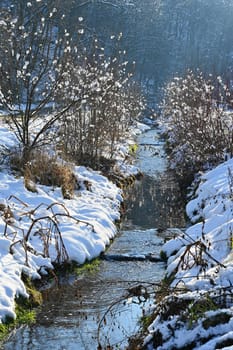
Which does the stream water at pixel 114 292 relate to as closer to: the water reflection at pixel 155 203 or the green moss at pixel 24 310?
the water reflection at pixel 155 203

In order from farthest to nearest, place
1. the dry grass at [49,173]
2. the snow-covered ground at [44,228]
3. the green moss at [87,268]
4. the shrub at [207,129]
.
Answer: the shrub at [207,129]
the dry grass at [49,173]
the green moss at [87,268]
the snow-covered ground at [44,228]

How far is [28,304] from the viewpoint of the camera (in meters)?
7.86

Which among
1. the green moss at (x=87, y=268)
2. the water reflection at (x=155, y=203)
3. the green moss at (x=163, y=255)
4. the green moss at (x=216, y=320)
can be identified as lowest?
the green moss at (x=87, y=268)

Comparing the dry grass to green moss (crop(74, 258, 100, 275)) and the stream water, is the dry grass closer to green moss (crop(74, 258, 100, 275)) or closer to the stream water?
the stream water

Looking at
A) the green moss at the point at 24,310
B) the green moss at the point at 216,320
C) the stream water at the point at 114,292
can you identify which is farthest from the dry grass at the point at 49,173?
the green moss at the point at 216,320

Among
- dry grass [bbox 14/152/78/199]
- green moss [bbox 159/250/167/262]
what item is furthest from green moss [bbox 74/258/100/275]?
dry grass [bbox 14/152/78/199]

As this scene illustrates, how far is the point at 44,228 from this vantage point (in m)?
10.1

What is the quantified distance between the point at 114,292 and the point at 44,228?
2264mm

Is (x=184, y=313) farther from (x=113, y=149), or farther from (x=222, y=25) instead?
(x=222, y=25)

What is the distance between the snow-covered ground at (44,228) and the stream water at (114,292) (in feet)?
1.24

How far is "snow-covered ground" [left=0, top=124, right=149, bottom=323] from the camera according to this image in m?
8.40

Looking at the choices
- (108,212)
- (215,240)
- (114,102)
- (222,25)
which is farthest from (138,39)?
(215,240)

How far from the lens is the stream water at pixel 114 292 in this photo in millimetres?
6672

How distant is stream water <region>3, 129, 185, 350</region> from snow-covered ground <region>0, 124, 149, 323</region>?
0.38 m
